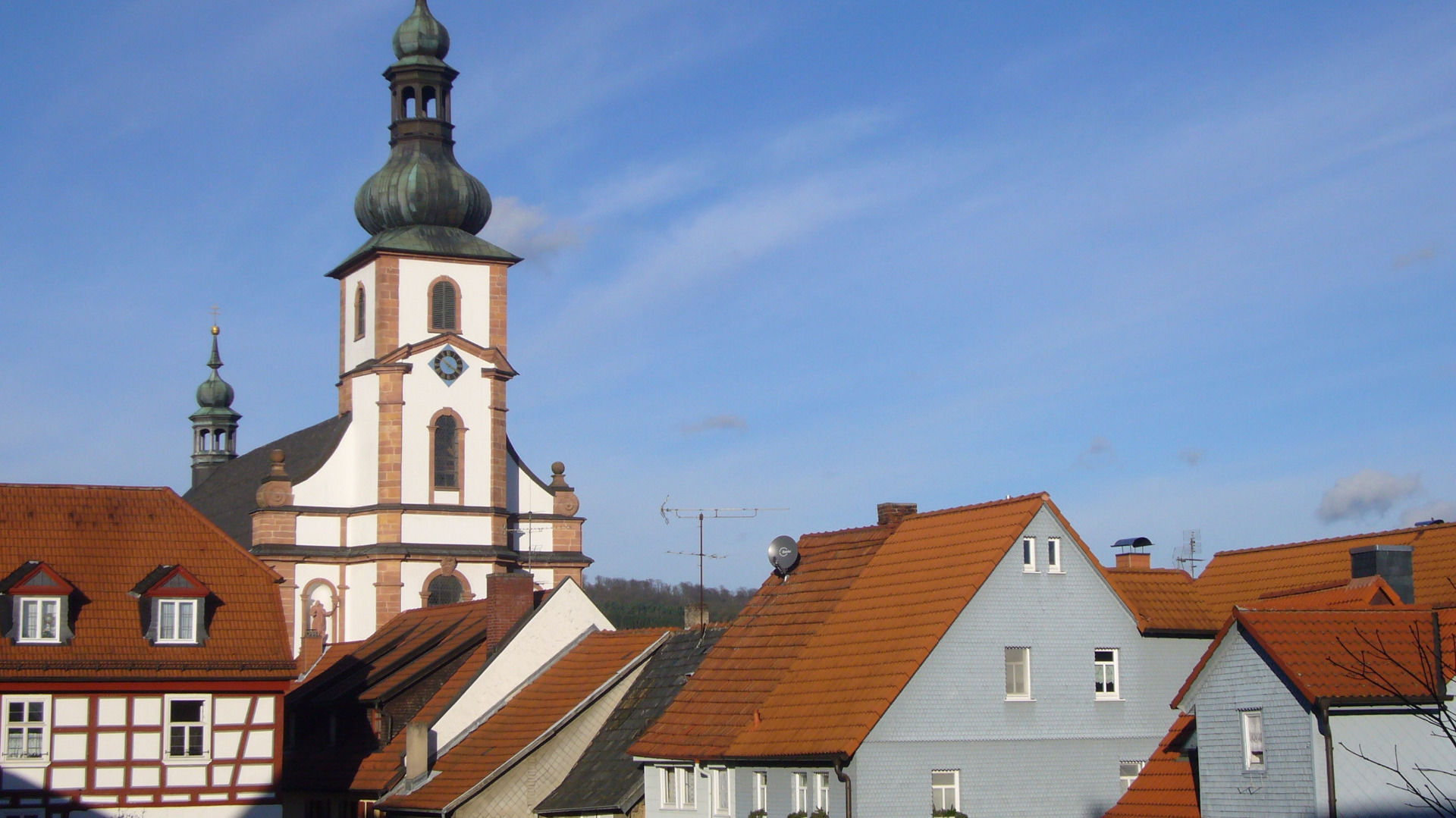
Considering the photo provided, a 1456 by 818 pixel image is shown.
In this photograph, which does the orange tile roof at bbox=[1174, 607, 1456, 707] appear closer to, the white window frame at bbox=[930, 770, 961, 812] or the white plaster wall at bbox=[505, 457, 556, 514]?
the white window frame at bbox=[930, 770, 961, 812]

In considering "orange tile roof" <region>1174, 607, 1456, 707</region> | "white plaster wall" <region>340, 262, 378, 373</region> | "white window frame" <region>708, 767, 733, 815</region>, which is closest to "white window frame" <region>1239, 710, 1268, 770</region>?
"orange tile roof" <region>1174, 607, 1456, 707</region>

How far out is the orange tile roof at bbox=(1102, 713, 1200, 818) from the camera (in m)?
29.9

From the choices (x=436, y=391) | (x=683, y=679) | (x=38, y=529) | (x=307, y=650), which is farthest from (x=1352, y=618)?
(x=436, y=391)

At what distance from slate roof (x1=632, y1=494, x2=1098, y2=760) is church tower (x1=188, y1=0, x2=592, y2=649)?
31.7 metres

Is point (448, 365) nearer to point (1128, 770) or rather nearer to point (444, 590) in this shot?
point (444, 590)

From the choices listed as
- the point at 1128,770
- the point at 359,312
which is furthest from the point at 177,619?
the point at 359,312

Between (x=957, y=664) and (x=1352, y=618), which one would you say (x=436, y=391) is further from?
(x=1352, y=618)

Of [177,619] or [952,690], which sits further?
[177,619]

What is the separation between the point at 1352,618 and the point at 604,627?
21163 mm

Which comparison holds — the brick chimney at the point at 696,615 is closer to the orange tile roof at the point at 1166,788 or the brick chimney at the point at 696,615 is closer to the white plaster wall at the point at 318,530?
the orange tile roof at the point at 1166,788

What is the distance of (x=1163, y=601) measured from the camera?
1422 inches

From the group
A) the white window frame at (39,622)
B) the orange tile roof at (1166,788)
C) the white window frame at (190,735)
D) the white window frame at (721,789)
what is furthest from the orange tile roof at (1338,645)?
the white window frame at (39,622)

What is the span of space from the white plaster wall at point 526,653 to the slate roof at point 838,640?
18.6ft

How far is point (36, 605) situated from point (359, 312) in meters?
37.4
